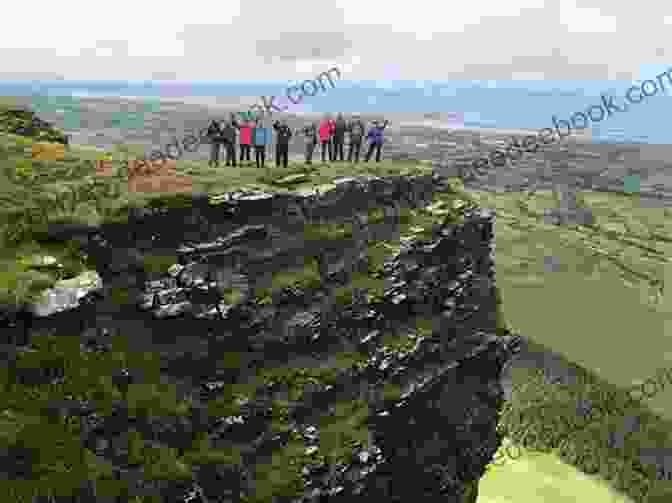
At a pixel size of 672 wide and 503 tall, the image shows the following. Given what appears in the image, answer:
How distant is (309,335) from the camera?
36844mm

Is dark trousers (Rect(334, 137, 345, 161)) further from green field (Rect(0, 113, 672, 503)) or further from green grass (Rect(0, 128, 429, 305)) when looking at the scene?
green grass (Rect(0, 128, 429, 305))

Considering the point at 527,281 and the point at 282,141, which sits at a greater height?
the point at 282,141

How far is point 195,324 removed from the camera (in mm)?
32156

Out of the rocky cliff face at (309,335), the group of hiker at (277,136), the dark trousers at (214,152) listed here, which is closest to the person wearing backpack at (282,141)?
the group of hiker at (277,136)

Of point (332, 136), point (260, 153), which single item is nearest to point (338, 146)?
point (332, 136)

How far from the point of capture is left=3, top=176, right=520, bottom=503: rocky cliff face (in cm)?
3041

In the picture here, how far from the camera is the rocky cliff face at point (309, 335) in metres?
30.4

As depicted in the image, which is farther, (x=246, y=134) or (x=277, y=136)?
(x=277, y=136)

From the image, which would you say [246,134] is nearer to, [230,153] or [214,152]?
[230,153]

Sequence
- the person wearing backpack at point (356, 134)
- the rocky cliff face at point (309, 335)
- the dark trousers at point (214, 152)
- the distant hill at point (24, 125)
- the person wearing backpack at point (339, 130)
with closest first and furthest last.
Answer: the rocky cliff face at point (309, 335), the distant hill at point (24, 125), the dark trousers at point (214, 152), the person wearing backpack at point (339, 130), the person wearing backpack at point (356, 134)

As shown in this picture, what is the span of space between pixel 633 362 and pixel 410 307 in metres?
95.3

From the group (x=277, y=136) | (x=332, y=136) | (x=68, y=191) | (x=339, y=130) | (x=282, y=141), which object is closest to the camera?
(x=68, y=191)

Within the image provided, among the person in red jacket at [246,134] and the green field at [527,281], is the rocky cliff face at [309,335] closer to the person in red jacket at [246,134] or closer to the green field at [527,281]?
the green field at [527,281]

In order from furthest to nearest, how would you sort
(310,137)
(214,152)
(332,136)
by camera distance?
(332,136), (310,137), (214,152)
